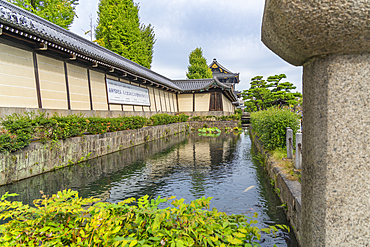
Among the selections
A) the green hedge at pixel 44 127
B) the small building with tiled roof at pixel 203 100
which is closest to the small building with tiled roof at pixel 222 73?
the small building with tiled roof at pixel 203 100

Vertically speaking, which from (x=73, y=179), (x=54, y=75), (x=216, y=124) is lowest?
(x=73, y=179)

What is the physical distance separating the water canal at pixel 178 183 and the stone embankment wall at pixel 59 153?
0.29m

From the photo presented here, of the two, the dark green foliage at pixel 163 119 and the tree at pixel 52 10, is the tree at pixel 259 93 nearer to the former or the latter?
the dark green foliage at pixel 163 119

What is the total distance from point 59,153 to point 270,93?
2968 centimetres

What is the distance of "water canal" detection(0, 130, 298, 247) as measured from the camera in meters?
4.21

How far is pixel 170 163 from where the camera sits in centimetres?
809

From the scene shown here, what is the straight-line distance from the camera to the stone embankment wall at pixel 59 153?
18.2 ft

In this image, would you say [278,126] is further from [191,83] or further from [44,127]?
[191,83]

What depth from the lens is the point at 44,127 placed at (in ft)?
21.8

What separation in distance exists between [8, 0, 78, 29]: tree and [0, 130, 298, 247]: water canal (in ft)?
52.9

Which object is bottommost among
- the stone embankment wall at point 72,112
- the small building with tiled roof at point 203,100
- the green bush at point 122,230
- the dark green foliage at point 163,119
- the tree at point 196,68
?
the green bush at point 122,230

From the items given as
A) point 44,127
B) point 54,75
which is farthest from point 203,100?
point 44,127

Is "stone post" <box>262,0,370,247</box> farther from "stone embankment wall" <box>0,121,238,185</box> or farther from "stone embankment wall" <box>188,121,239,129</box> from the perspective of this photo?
"stone embankment wall" <box>188,121,239,129</box>

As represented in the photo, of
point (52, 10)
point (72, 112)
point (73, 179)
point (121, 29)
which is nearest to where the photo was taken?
point (73, 179)
